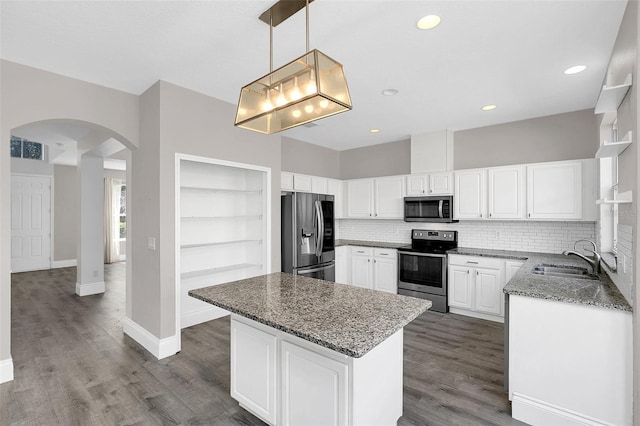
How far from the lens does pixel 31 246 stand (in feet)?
24.5

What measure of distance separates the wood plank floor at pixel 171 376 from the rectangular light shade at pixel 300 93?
209 centimetres

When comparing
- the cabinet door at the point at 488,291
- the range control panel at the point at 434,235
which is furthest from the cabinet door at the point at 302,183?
the cabinet door at the point at 488,291

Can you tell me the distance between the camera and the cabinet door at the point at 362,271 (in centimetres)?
525

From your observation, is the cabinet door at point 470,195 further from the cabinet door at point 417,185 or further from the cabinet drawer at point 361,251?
the cabinet drawer at point 361,251

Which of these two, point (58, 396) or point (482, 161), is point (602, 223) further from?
point (58, 396)

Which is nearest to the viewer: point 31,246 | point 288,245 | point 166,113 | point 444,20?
point 444,20

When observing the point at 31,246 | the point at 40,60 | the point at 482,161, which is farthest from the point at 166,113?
the point at 31,246

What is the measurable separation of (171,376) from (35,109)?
8.92 feet

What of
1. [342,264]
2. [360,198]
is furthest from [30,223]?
[360,198]

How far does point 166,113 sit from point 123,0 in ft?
4.20

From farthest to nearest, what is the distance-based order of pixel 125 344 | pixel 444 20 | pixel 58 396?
pixel 125 344 < pixel 58 396 < pixel 444 20

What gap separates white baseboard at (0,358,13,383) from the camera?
105 inches

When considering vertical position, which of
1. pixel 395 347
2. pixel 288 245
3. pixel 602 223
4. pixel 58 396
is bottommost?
pixel 58 396

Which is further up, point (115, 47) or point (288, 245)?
point (115, 47)
